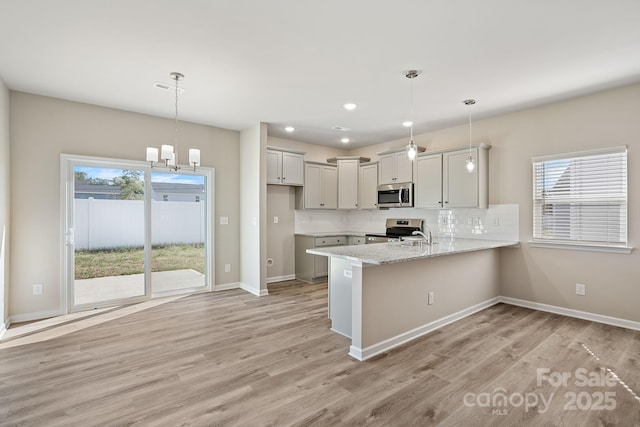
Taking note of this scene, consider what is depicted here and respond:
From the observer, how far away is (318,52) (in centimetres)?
286

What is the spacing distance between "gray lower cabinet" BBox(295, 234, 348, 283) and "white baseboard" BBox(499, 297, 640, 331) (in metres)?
2.89

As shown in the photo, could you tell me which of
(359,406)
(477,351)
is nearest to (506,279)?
(477,351)

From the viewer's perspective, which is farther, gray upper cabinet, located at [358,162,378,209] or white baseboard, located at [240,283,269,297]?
gray upper cabinet, located at [358,162,378,209]

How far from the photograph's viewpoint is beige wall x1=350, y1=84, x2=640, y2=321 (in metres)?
3.55

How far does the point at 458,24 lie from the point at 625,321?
373cm

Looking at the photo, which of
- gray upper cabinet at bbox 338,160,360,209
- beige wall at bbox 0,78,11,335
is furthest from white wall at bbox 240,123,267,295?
beige wall at bbox 0,78,11,335

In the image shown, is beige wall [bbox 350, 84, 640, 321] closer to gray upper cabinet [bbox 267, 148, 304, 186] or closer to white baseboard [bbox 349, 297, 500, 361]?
white baseboard [bbox 349, 297, 500, 361]

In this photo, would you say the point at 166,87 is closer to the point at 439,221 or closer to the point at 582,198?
the point at 439,221

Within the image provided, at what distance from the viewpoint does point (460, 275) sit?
12.8 ft

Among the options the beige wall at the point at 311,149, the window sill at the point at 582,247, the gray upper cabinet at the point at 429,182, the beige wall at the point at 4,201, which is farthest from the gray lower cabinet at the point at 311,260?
the beige wall at the point at 4,201

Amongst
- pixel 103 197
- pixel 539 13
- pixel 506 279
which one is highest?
pixel 539 13

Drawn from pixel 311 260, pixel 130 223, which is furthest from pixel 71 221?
pixel 311 260

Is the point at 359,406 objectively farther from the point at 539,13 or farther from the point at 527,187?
the point at 527,187

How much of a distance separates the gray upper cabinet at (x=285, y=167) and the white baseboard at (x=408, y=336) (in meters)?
3.45
